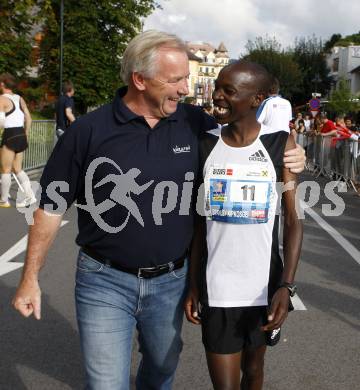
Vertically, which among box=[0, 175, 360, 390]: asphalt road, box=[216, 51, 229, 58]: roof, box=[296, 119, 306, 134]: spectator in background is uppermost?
box=[216, 51, 229, 58]: roof

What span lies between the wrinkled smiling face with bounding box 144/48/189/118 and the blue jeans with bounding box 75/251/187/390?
2.33 feet

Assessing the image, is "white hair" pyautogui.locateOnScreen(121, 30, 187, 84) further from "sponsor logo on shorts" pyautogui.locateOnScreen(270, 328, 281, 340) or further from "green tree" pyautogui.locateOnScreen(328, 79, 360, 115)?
"green tree" pyautogui.locateOnScreen(328, 79, 360, 115)

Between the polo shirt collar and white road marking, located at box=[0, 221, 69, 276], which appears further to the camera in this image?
white road marking, located at box=[0, 221, 69, 276]

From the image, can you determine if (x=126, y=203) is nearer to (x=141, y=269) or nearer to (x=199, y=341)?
(x=141, y=269)

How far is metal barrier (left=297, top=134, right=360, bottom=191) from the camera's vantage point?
13.8 metres

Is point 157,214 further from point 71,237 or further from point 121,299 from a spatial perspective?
point 71,237

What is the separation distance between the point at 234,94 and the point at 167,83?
283 millimetres

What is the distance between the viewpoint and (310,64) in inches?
3187

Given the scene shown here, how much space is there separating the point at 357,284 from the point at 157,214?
391 centimetres

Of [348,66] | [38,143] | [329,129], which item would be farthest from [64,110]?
[348,66]

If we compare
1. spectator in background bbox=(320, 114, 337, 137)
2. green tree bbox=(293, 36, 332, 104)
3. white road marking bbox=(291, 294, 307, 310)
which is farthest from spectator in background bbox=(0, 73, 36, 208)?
green tree bbox=(293, 36, 332, 104)

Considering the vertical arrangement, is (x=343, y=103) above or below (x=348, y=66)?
below

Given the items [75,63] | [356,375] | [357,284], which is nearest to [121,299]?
[356,375]

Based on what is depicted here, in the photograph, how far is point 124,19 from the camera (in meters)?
38.9
